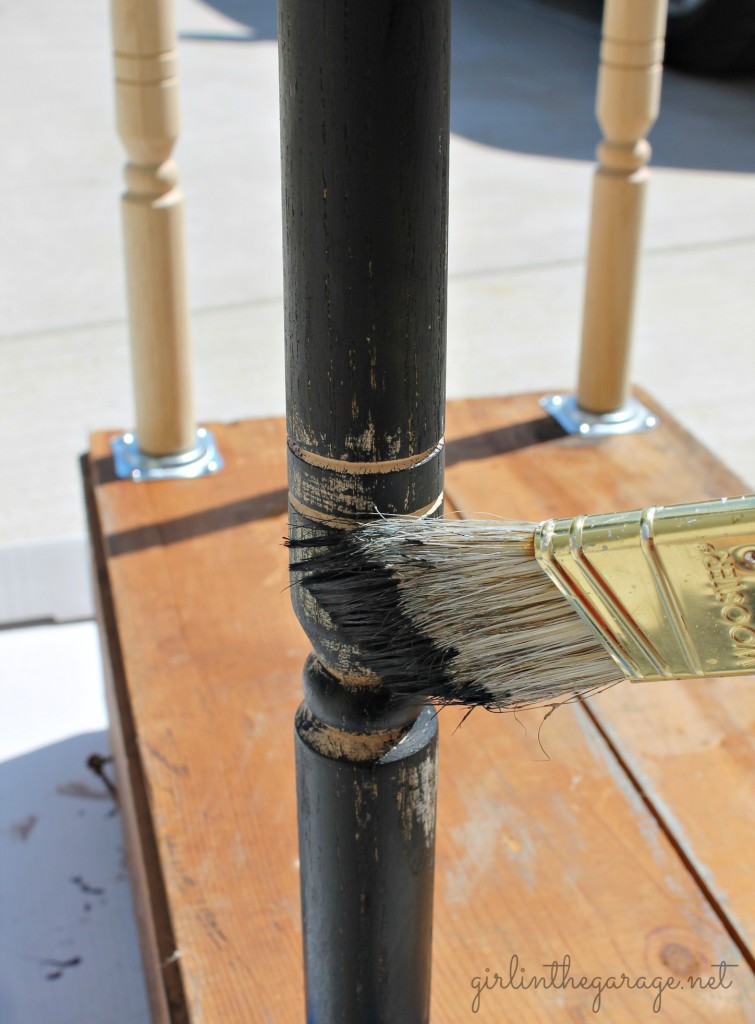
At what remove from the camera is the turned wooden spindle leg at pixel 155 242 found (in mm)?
1305

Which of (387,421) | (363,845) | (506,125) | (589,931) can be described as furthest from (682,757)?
(506,125)

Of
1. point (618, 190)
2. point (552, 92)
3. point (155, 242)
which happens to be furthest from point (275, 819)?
point (552, 92)

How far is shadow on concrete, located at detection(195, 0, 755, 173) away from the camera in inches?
156

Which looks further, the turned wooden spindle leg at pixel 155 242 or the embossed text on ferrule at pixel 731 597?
the turned wooden spindle leg at pixel 155 242

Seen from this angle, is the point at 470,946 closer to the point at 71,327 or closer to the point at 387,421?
the point at 387,421

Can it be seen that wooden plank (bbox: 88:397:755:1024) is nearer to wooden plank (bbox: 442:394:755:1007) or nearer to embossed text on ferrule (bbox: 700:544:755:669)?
wooden plank (bbox: 442:394:755:1007)

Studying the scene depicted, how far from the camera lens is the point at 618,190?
1.54 meters

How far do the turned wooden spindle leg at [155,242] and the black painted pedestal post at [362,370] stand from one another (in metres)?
0.86

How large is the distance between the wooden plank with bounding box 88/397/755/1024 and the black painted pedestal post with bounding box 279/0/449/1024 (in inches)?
10.3

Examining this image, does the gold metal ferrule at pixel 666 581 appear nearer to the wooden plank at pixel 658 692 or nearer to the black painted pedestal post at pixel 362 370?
the black painted pedestal post at pixel 362 370

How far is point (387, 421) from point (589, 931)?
0.55m

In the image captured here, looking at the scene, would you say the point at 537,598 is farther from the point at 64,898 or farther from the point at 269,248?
the point at 269,248

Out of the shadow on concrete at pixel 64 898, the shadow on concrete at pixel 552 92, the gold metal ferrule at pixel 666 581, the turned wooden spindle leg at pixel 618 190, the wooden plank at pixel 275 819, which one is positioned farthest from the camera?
the shadow on concrete at pixel 552 92

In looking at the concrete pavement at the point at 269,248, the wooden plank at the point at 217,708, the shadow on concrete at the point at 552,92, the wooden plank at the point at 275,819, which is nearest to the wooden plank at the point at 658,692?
the wooden plank at the point at 275,819
